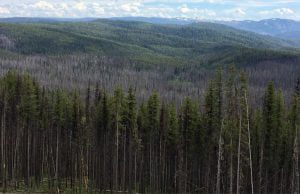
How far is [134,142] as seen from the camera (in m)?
66.9

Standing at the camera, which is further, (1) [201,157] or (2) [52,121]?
(2) [52,121]

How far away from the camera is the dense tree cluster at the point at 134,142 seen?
61.5 meters

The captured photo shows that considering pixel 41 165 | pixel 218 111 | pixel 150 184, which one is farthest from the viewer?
pixel 41 165

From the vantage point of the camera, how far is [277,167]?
64062 millimetres

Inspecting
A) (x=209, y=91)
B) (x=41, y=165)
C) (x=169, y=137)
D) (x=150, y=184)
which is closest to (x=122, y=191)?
(x=150, y=184)

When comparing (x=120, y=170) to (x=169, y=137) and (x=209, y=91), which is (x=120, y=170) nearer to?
(x=169, y=137)

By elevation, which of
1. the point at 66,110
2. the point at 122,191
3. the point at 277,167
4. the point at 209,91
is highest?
the point at 209,91

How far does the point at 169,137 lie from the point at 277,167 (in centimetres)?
1571

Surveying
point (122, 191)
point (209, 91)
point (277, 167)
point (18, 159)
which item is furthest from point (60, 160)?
point (277, 167)

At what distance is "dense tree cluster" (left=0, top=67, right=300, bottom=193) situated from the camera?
6147cm

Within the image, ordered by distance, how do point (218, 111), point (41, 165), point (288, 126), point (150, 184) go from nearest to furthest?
point (218, 111) < point (288, 126) < point (150, 184) < point (41, 165)

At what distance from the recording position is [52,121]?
72.4 m

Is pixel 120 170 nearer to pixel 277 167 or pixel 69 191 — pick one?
pixel 69 191

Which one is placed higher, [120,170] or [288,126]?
[288,126]
